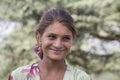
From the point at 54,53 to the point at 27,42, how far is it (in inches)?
132

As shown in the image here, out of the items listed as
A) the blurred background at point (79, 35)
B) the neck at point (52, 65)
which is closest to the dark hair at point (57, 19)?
the neck at point (52, 65)

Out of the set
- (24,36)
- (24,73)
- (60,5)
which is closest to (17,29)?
(24,36)

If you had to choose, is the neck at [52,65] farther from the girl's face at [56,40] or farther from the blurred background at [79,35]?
the blurred background at [79,35]

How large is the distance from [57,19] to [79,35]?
3.45 meters

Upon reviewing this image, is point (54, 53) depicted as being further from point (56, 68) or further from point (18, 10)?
point (18, 10)

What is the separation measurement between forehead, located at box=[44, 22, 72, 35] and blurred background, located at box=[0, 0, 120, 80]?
3132mm

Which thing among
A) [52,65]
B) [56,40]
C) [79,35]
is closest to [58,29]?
[56,40]

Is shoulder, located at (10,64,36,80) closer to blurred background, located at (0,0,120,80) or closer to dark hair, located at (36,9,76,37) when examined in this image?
dark hair, located at (36,9,76,37)

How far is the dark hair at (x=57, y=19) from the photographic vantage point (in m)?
1.72

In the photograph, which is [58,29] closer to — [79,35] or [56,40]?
[56,40]

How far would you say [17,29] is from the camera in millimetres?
5262

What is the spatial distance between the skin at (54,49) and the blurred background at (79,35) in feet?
10.2

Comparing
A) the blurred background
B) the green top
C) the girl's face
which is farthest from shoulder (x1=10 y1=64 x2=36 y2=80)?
the blurred background

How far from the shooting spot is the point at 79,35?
17.0 feet
